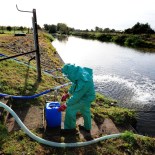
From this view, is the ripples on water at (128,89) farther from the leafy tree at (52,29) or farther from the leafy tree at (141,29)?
the leafy tree at (52,29)

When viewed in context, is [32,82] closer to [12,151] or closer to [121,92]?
[12,151]

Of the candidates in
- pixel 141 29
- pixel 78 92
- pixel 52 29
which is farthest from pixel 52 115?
pixel 52 29

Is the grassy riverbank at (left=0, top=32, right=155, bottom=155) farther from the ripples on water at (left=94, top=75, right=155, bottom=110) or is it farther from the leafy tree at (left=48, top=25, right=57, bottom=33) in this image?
the leafy tree at (left=48, top=25, right=57, bottom=33)

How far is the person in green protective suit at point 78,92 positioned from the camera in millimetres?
4777

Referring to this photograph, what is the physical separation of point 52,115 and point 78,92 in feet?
2.73

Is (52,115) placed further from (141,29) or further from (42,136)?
(141,29)

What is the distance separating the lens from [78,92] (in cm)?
479

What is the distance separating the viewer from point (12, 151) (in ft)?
14.0

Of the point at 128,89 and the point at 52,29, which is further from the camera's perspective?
the point at 52,29

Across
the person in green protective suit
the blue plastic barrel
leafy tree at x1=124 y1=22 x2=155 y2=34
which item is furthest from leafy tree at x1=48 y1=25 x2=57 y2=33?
the person in green protective suit

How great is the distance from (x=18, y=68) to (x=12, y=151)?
→ 5224mm

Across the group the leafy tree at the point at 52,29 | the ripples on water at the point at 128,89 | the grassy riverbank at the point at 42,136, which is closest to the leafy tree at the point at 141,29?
the leafy tree at the point at 52,29

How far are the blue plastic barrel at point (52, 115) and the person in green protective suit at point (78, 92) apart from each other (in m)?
0.22

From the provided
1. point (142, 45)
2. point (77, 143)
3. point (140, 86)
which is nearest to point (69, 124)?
point (77, 143)
